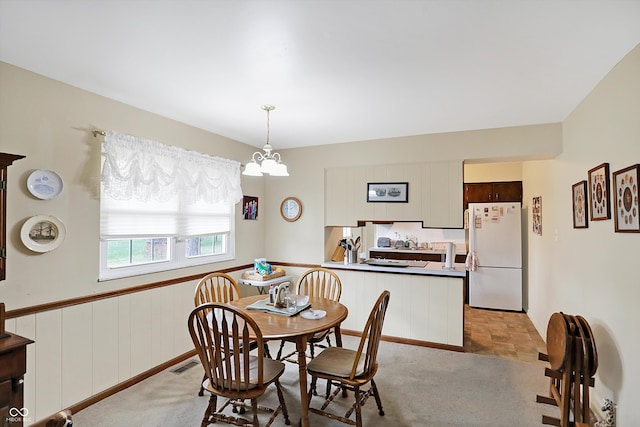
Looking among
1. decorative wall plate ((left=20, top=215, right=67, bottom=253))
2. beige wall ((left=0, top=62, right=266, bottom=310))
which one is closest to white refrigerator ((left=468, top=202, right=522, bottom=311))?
beige wall ((left=0, top=62, right=266, bottom=310))

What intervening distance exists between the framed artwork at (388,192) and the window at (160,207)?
1633 mm

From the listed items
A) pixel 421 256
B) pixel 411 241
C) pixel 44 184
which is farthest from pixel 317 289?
pixel 411 241

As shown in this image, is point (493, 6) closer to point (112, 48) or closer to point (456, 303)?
point (112, 48)

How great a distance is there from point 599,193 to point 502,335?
2528 millimetres

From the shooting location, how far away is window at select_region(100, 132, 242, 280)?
9.15 feet

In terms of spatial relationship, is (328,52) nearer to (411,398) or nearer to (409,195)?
(409,195)

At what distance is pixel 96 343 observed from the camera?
104 inches

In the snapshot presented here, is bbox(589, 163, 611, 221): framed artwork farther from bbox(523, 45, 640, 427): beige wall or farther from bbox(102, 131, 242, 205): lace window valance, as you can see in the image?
bbox(102, 131, 242, 205): lace window valance

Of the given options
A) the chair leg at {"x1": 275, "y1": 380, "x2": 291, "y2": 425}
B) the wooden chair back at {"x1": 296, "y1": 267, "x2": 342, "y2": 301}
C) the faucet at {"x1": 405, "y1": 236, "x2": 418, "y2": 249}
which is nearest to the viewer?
the chair leg at {"x1": 275, "y1": 380, "x2": 291, "y2": 425}

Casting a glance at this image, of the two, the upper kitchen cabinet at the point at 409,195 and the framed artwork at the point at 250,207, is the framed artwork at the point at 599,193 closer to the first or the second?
the upper kitchen cabinet at the point at 409,195

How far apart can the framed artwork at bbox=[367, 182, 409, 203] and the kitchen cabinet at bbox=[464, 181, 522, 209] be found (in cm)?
226

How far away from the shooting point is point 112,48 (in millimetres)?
1983

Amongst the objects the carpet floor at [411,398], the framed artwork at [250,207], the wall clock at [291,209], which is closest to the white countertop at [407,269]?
the wall clock at [291,209]

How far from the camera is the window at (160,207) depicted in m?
2.79
